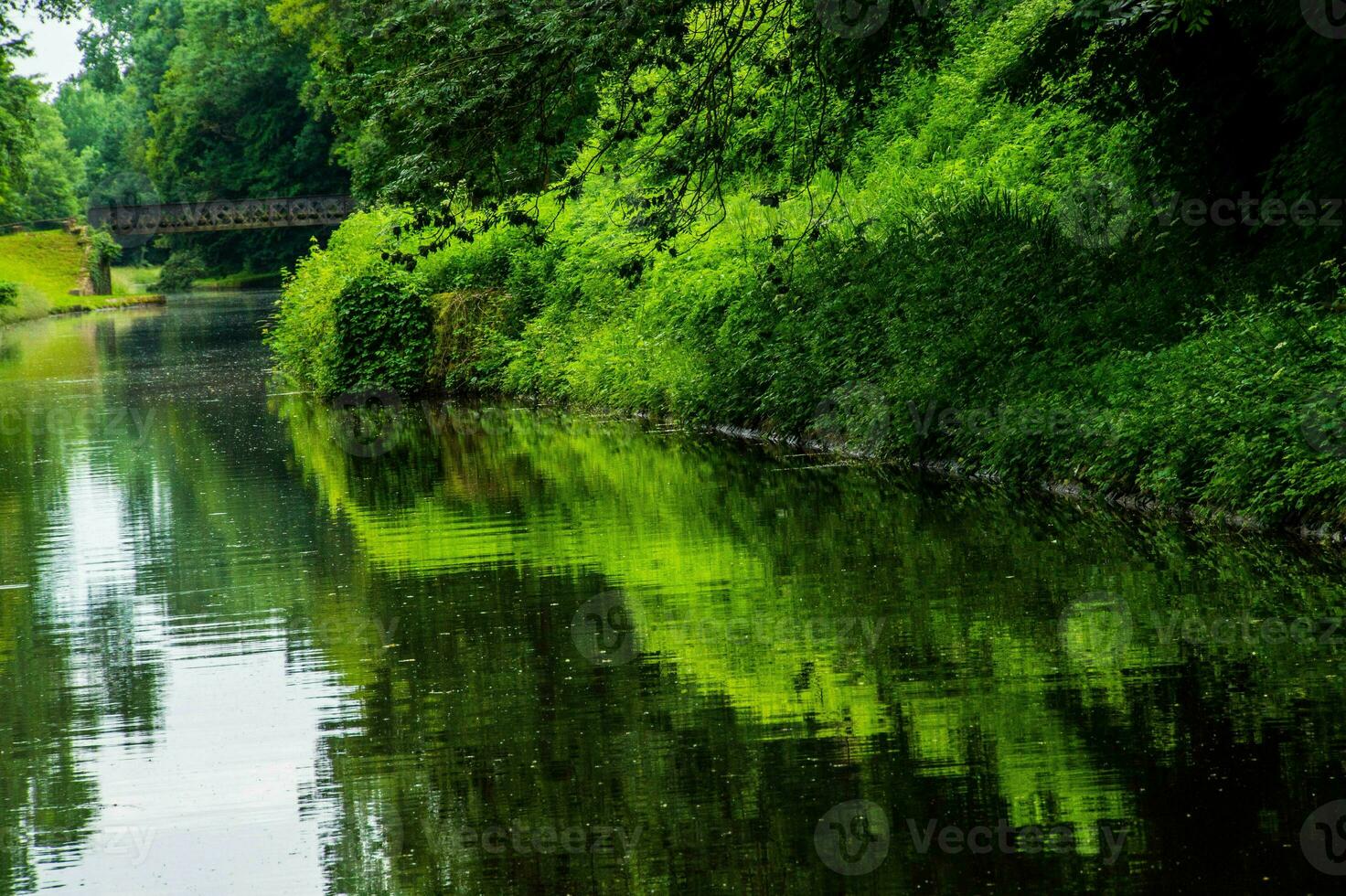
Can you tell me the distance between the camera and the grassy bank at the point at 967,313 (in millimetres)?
13883

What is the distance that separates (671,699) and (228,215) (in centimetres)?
9230

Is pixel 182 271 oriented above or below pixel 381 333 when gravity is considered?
above

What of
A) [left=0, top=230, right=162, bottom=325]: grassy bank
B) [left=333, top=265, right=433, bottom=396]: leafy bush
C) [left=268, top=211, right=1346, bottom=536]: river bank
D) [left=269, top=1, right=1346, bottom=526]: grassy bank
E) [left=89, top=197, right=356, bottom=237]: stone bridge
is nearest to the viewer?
[left=268, top=211, right=1346, bottom=536]: river bank

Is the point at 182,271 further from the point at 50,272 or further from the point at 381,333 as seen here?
the point at 381,333

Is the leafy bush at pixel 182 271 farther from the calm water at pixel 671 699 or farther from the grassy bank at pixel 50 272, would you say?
the calm water at pixel 671 699

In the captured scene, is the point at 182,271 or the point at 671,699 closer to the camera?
the point at 671,699

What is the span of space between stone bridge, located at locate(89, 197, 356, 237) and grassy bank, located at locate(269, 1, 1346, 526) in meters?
64.2

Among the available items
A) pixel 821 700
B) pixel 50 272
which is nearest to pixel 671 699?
pixel 821 700

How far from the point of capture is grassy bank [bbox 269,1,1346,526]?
13883mm

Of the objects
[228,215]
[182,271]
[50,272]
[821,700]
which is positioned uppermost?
[182,271]

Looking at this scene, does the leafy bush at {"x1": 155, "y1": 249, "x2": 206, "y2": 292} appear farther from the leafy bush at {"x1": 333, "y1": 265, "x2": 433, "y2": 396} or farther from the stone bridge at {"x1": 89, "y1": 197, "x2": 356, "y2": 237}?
the leafy bush at {"x1": 333, "y1": 265, "x2": 433, "y2": 396}

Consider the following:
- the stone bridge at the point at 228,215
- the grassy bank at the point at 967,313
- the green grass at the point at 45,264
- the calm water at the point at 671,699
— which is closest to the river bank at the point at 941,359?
the grassy bank at the point at 967,313

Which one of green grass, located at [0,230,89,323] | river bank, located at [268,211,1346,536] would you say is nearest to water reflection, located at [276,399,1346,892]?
river bank, located at [268,211,1346,536]

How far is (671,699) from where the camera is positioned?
902cm
